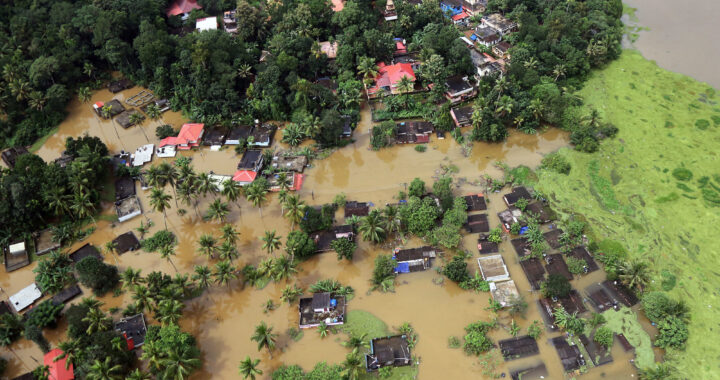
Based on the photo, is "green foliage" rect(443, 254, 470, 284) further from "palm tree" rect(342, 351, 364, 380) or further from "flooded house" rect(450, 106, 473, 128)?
"flooded house" rect(450, 106, 473, 128)

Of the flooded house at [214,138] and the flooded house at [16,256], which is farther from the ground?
the flooded house at [214,138]

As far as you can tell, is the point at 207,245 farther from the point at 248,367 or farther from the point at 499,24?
the point at 499,24

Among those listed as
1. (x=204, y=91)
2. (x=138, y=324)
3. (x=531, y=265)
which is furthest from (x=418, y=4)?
(x=138, y=324)

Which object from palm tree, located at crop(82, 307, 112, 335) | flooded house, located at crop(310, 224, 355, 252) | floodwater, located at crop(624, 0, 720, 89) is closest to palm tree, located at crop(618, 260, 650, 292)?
flooded house, located at crop(310, 224, 355, 252)

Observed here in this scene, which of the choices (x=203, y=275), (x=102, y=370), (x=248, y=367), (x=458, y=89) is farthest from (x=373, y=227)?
(x=458, y=89)

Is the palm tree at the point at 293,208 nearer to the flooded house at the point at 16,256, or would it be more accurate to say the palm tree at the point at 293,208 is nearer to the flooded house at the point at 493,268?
the flooded house at the point at 493,268

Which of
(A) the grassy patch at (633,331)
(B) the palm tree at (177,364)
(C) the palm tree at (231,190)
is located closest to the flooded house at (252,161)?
(C) the palm tree at (231,190)
